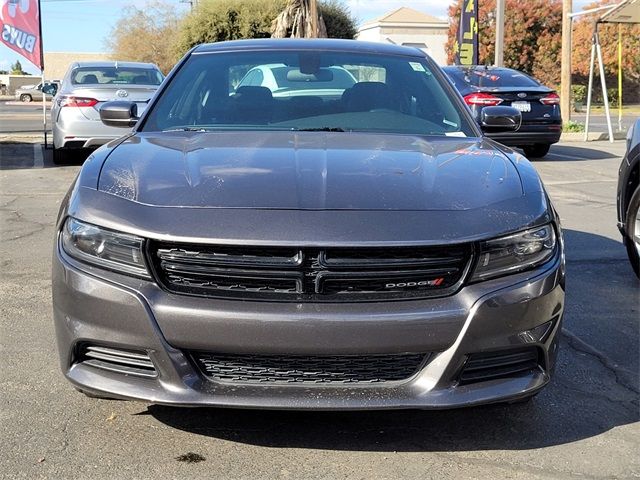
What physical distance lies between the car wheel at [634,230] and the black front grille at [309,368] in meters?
3.31

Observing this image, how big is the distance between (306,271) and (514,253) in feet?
2.51

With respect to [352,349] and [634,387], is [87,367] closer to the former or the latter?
[352,349]

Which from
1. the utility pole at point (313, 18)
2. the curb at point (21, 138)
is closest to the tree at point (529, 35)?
the utility pole at point (313, 18)

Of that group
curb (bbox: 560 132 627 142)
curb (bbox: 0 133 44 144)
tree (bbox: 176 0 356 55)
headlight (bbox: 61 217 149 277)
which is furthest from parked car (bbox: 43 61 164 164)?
tree (bbox: 176 0 356 55)

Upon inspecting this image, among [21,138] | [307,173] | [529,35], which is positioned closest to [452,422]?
[307,173]

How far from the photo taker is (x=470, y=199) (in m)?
2.97

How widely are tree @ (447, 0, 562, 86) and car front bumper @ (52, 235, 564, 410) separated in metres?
44.8

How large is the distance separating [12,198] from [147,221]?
678 cm

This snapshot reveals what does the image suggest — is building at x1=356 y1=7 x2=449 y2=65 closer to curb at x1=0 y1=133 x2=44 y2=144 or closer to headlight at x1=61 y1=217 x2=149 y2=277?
curb at x1=0 y1=133 x2=44 y2=144

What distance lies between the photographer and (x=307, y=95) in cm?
438

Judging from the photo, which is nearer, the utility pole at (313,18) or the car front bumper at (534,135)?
the car front bumper at (534,135)

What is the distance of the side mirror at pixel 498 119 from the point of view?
4.70 meters

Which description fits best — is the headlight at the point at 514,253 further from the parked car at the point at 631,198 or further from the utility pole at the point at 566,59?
the utility pole at the point at 566,59

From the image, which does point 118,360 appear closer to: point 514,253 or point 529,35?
point 514,253
